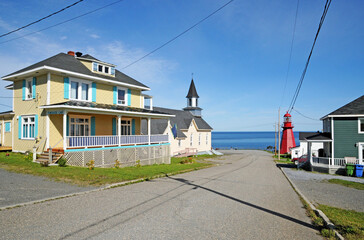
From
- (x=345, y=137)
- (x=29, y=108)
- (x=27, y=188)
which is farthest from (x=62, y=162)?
(x=345, y=137)

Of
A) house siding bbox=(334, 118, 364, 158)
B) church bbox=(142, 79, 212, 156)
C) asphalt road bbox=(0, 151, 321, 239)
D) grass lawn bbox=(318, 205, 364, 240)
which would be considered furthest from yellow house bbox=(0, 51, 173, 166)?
house siding bbox=(334, 118, 364, 158)

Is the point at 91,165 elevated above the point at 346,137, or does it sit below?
below

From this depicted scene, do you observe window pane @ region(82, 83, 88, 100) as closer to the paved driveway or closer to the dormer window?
the dormer window

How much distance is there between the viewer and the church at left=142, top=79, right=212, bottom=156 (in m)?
34.4

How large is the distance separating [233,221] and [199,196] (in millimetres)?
3180

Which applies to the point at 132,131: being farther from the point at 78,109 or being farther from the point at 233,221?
the point at 233,221

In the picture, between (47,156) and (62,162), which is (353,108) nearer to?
(62,162)

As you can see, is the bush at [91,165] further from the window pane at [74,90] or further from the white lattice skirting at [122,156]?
the window pane at [74,90]

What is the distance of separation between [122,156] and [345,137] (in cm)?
2104

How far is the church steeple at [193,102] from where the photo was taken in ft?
162

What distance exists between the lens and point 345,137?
24.2m

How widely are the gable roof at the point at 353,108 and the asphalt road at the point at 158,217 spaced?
18288 millimetres

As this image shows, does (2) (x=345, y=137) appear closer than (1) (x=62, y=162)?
No

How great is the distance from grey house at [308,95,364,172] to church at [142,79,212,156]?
17.5 m
